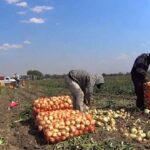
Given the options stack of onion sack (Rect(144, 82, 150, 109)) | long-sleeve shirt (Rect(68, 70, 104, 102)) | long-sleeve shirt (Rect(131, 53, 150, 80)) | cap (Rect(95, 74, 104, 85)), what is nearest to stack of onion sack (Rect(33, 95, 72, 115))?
long-sleeve shirt (Rect(68, 70, 104, 102))

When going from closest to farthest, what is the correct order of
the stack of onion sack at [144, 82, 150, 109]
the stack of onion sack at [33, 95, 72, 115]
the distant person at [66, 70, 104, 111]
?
the stack of onion sack at [33, 95, 72, 115] < the distant person at [66, 70, 104, 111] < the stack of onion sack at [144, 82, 150, 109]

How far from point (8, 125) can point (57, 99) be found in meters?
1.34

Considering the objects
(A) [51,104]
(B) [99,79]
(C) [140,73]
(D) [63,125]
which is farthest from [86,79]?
(D) [63,125]

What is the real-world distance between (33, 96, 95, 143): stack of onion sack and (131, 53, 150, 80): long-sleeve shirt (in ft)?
10.3

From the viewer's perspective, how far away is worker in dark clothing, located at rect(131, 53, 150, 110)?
11.8m

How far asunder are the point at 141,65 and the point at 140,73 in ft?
0.73

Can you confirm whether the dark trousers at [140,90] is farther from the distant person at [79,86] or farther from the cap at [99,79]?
the cap at [99,79]

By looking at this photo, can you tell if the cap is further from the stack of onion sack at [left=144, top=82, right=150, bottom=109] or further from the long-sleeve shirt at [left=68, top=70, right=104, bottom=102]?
the stack of onion sack at [left=144, top=82, right=150, bottom=109]

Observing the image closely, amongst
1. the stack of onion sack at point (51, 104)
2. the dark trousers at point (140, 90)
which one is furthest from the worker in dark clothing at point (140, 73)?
the stack of onion sack at point (51, 104)

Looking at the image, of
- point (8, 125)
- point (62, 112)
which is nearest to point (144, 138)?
point (62, 112)

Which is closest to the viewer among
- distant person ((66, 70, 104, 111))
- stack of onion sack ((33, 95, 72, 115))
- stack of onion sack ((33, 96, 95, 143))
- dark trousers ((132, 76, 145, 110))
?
stack of onion sack ((33, 96, 95, 143))

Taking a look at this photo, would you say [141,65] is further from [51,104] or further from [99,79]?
[51,104]

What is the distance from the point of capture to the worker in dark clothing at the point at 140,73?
38.5 feet

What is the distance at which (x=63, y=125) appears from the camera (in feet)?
28.5
